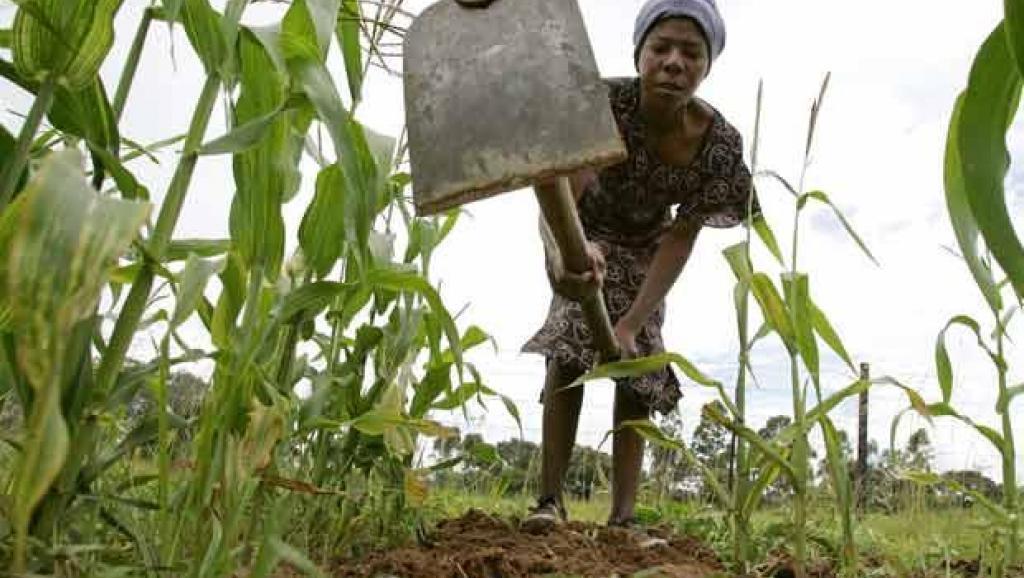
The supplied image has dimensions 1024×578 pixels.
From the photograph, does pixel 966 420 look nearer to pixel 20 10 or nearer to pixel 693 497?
pixel 20 10

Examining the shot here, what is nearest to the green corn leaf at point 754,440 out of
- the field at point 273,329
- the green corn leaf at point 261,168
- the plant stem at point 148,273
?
the field at point 273,329

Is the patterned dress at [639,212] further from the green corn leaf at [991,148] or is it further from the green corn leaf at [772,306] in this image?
the green corn leaf at [991,148]

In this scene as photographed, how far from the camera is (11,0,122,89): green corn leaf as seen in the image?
0.81m

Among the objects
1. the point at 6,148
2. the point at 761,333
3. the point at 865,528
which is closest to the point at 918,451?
the point at 865,528

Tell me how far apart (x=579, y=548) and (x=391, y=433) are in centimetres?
42

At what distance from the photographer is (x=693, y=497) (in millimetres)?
3348

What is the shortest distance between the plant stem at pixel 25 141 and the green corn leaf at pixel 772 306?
0.89 meters

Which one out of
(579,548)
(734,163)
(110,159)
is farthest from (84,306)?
(734,163)

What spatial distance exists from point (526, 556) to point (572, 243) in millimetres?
482

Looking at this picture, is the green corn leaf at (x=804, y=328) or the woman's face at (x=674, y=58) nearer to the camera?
the green corn leaf at (x=804, y=328)

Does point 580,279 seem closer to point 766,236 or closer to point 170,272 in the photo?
point 766,236

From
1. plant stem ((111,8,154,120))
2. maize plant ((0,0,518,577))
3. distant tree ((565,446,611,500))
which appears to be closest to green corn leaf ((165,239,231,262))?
maize plant ((0,0,518,577))

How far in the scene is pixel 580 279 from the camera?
1585 millimetres

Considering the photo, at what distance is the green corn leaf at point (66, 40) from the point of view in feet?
2.66
